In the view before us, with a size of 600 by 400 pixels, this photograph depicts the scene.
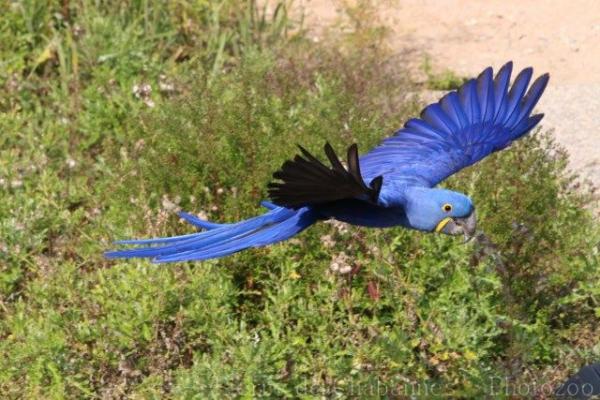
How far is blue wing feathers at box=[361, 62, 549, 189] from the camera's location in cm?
457

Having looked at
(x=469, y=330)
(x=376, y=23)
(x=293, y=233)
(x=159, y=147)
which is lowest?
(x=469, y=330)

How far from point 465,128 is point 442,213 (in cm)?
80

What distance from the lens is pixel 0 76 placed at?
6.41 m

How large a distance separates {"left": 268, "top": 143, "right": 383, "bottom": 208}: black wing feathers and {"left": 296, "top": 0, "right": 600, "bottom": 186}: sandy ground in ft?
10.9

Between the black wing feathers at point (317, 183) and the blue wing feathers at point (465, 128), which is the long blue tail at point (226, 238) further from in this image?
the blue wing feathers at point (465, 128)

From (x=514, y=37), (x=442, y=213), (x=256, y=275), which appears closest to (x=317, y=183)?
(x=442, y=213)

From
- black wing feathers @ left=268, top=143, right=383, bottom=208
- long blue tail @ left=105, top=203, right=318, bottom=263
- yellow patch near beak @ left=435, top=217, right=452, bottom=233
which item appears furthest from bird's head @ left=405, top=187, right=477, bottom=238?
long blue tail @ left=105, top=203, right=318, bottom=263

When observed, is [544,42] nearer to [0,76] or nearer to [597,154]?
[597,154]

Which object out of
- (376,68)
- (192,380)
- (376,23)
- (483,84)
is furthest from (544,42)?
(192,380)

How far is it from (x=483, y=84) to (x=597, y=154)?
1.94 metres

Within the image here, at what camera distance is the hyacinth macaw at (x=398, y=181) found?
3.76 meters

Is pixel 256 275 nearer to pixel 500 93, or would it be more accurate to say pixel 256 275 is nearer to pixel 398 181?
pixel 398 181

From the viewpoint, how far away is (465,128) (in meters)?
4.73

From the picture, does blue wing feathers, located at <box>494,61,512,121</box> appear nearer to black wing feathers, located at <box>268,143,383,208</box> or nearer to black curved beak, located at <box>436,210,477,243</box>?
black curved beak, located at <box>436,210,477,243</box>
